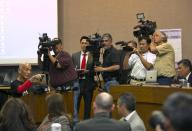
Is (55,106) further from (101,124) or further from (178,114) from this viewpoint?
(178,114)

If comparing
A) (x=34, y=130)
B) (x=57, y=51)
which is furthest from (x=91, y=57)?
(x=34, y=130)

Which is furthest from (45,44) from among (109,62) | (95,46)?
(109,62)

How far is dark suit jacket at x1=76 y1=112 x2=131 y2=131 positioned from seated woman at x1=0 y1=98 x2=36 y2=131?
123 centimetres

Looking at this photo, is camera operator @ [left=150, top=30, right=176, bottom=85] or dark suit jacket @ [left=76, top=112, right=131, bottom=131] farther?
camera operator @ [left=150, top=30, right=176, bottom=85]

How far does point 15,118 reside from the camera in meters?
4.25

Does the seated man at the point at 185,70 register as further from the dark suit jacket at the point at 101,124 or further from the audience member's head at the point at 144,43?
the dark suit jacket at the point at 101,124

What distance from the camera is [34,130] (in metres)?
4.41

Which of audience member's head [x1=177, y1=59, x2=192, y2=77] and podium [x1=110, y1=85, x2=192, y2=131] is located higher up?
audience member's head [x1=177, y1=59, x2=192, y2=77]

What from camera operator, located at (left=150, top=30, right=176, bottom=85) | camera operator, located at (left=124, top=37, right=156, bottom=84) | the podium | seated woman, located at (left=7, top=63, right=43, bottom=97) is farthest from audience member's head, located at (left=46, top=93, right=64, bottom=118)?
camera operator, located at (left=124, top=37, right=156, bottom=84)

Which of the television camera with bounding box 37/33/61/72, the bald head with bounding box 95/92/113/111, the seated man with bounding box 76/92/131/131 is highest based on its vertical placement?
the television camera with bounding box 37/33/61/72

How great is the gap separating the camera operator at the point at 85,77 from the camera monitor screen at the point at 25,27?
137 cm

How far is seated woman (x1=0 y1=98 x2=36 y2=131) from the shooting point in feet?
13.9

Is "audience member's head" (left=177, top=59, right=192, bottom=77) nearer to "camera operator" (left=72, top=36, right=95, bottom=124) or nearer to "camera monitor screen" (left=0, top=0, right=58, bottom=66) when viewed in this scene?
"camera operator" (left=72, top=36, right=95, bottom=124)

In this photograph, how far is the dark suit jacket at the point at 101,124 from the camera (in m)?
3.15
